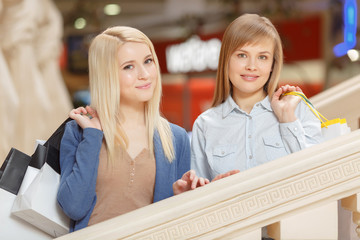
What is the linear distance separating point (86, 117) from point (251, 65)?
1.75 ft

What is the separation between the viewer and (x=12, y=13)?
5.31m

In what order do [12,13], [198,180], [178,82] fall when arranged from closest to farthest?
[198,180] → [12,13] → [178,82]

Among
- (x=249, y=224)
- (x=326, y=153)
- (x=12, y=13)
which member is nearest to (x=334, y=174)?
(x=326, y=153)

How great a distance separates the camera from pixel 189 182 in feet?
4.71

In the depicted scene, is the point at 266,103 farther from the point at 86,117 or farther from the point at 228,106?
the point at 86,117


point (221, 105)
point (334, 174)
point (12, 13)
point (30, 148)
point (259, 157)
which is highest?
point (12, 13)

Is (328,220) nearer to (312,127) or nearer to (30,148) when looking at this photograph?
(312,127)

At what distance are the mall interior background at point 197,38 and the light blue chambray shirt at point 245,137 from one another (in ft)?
18.6

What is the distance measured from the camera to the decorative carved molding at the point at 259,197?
1.15 m

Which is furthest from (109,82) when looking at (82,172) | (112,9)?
(112,9)

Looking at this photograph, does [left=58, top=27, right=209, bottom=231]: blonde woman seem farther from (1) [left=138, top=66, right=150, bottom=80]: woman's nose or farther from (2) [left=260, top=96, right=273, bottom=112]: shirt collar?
(2) [left=260, top=96, right=273, bottom=112]: shirt collar

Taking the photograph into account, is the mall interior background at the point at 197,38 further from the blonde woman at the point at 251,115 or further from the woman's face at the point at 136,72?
the woman's face at the point at 136,72

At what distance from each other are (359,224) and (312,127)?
0.45 metres

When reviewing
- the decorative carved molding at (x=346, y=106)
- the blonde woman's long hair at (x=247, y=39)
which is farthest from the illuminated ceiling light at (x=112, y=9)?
the blonde woman's long hair at (x=247, y=39)
